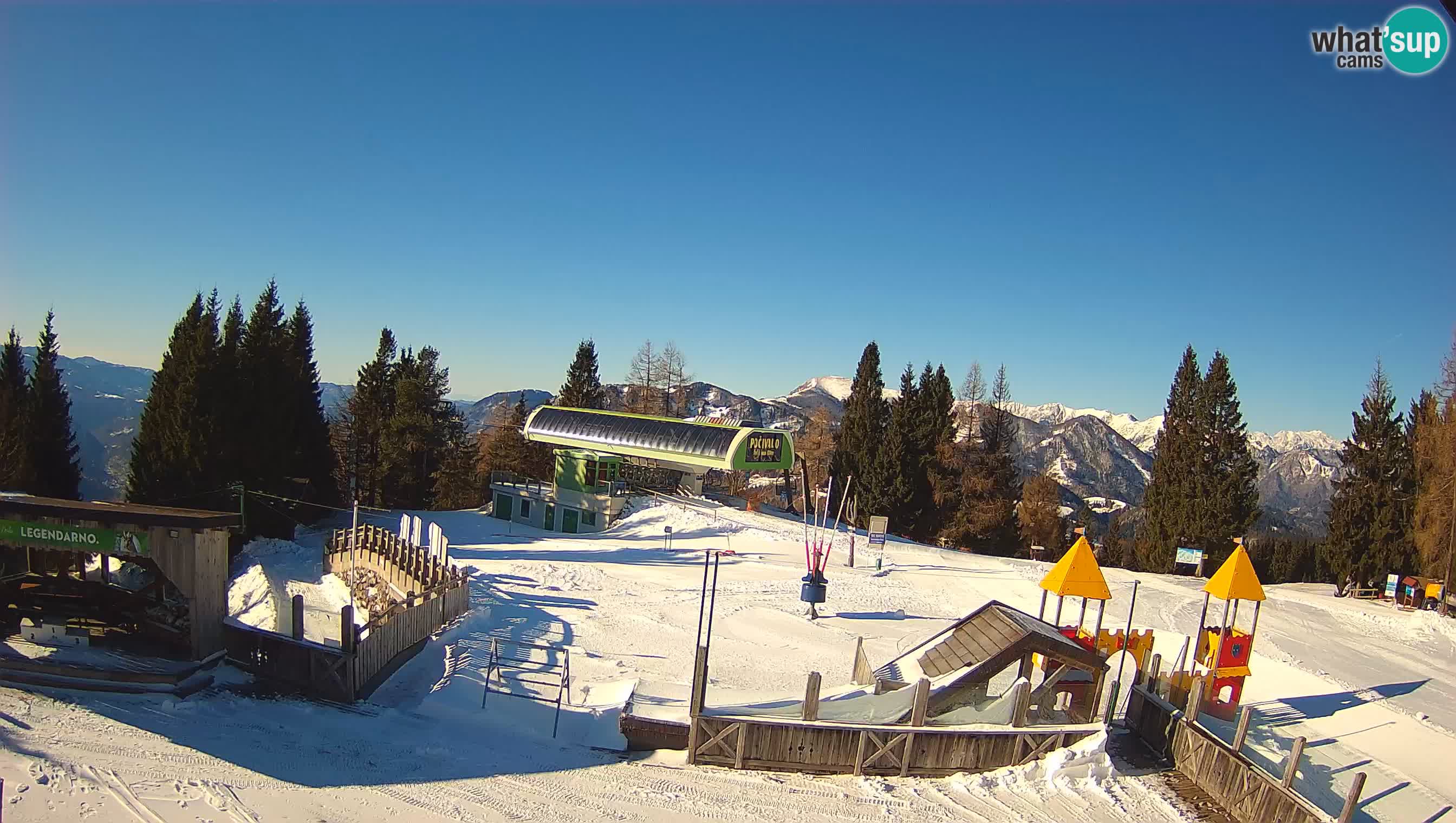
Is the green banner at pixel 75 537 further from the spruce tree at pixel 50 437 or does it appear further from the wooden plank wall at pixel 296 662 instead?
the spruce tree at pixel 50 437

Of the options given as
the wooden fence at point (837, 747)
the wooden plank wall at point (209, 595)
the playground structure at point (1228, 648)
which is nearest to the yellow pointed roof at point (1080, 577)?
the playground structure at point (1228, 648)

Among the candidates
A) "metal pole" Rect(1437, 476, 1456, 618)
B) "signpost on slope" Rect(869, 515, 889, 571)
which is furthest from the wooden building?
"metal pole" Rect(1437, 476, 1456, 618)

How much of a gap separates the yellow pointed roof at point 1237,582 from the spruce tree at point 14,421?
35441mm

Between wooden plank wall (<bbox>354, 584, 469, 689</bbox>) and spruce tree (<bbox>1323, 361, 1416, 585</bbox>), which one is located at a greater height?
spruce tree (<bbox>1323, 361, 1416, 585</bbox>)

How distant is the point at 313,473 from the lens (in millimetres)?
36344

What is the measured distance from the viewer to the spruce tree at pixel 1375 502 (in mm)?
33000

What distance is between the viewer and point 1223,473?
38000 mm

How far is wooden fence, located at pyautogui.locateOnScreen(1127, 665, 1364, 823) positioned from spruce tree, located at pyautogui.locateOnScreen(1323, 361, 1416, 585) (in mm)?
26960

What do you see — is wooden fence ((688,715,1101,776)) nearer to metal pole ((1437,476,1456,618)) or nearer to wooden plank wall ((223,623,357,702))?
wooden plank wall ((223,623,357,702))

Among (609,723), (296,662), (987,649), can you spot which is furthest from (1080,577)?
(296,662)

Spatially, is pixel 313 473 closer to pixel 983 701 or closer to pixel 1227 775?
pixel 983 701

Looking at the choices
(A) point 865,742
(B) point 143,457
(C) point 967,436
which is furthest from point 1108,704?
(C) point 967,436

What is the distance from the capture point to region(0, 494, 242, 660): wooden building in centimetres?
1234

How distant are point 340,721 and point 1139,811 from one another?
1109 centimetres
